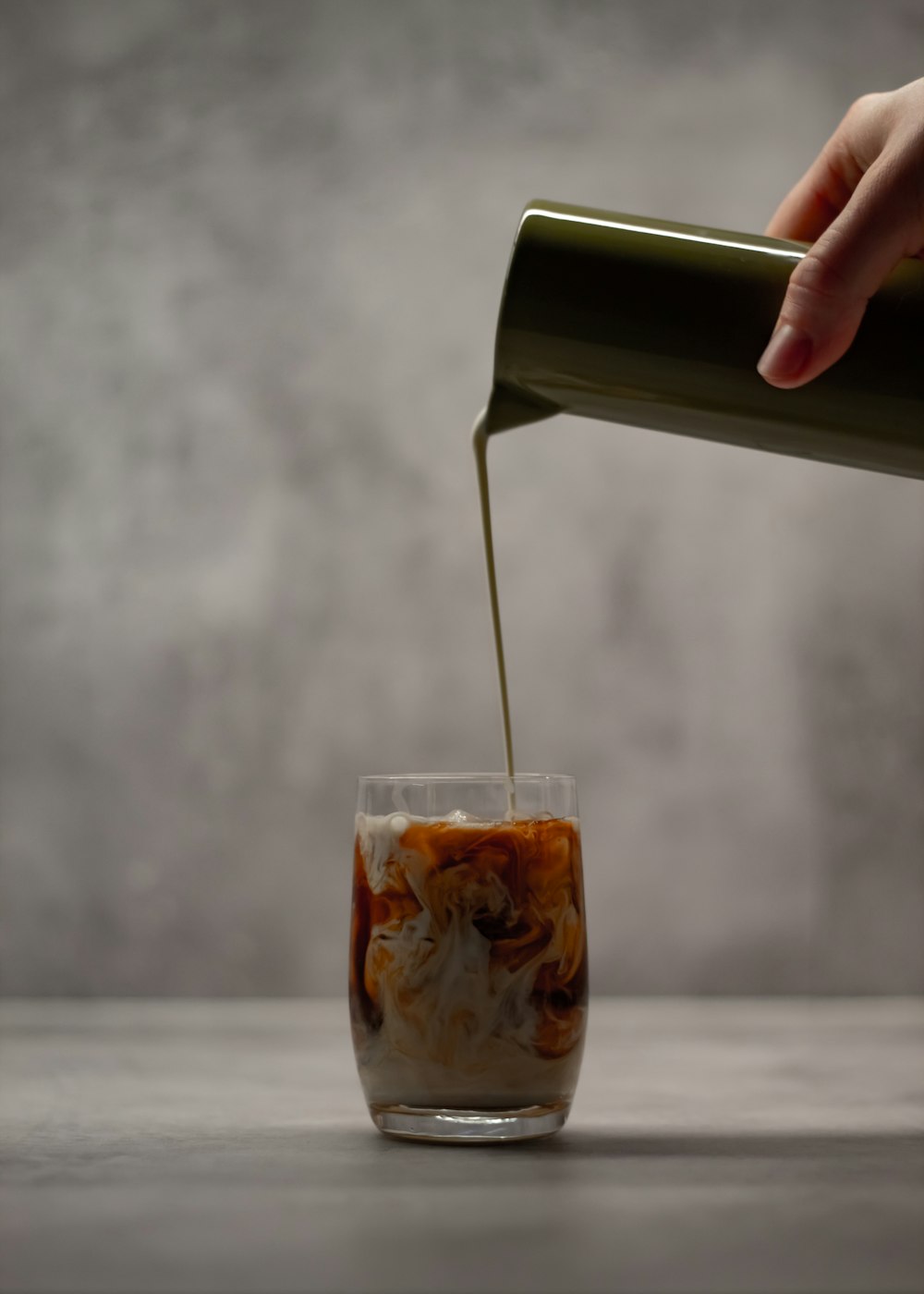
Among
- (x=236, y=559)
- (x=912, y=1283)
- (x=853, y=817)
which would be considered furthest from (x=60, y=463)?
(x=912, y=1283)

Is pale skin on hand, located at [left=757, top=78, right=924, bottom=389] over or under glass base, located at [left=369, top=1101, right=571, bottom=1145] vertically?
over

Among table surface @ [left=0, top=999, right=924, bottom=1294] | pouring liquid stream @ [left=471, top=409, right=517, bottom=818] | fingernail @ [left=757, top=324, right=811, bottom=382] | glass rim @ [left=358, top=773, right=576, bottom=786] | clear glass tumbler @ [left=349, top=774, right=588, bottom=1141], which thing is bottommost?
table surface @ [left=0, top=999, right=924, bottom=1294]

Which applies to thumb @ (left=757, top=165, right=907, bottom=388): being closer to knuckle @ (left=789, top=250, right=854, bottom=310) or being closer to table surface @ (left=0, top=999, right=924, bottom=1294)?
knuckle @ (left=789, top=250, right=854, bottom=310)

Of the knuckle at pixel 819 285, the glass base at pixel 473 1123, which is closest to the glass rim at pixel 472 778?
the glass base at pixel 473 1123

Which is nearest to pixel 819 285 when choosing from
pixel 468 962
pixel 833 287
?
pixel 833 287

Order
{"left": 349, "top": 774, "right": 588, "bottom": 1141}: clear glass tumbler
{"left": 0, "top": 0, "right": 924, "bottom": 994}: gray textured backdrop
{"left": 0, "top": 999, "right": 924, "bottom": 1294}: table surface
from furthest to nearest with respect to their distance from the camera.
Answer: {"left": 0, "top": 0, "right": 924, "bottom": 994}: gray textured backdrop
{"left": 349, "top": 774, "right": 588, "bottom": 1141}: clear glass tumbler
{"left": 0, "top": 999, "right": 924, "bottom": 1294}: table surface

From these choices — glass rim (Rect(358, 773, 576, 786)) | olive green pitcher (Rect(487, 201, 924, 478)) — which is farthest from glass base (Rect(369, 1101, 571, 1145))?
olive green pitcher (Rect(487, 201, 924, 478))

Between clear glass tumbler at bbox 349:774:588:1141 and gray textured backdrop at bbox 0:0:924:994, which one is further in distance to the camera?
gray textured backdrop at bbox 0:0:924:994
